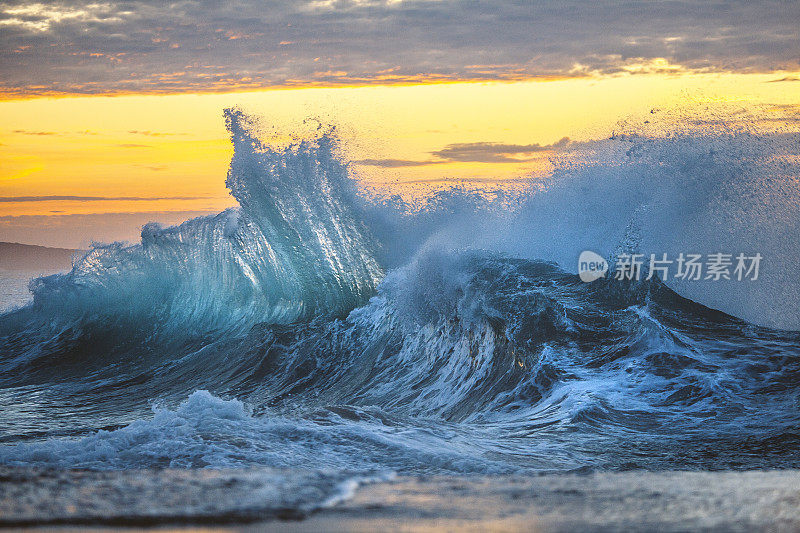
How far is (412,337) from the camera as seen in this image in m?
10.4

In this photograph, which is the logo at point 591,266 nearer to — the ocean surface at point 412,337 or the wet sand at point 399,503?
the ocean surface at point 412,337

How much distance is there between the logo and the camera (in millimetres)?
11570

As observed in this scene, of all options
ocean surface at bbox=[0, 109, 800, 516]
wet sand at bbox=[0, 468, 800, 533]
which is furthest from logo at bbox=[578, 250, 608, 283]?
wet sand at bbox=[0, 468, 800, 533]

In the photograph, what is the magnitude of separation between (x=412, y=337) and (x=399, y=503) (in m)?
7.78

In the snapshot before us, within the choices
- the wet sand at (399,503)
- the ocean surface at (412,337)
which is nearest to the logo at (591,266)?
the ocean surface at (412,337)

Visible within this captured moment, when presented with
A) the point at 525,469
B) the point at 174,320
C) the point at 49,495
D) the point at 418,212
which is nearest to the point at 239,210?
the point at 174,320

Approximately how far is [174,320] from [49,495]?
39.6 ft

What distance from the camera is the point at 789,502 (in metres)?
2.77

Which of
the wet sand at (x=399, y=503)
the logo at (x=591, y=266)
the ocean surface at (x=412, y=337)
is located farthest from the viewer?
the logo at (x=591, y=266)

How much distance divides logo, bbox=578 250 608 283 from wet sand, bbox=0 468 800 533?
8.58 m

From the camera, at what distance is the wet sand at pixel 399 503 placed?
2369mm

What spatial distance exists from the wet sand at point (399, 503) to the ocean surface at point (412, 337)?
0.39ft

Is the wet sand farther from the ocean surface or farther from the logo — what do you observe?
the logo

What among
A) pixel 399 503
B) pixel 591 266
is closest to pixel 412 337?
pixel 591 266
